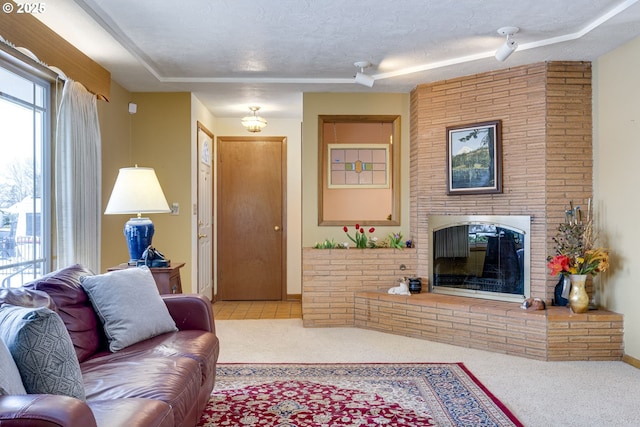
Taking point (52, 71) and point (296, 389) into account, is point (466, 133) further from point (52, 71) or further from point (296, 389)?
point (52, 71)

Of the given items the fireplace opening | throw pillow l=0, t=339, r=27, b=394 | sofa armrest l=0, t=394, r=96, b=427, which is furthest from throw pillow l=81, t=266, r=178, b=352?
the fireplace opening

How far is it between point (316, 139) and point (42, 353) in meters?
3.86

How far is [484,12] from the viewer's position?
320 cm

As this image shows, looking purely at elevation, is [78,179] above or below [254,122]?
below

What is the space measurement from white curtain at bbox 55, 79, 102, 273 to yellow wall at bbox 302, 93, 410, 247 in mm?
2038

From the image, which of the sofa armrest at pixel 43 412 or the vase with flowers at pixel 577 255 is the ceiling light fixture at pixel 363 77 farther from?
the sofa armrest at pixel 43 412

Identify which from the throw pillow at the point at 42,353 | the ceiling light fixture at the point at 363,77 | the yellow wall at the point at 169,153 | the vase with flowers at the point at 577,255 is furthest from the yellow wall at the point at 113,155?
the vase with flowers at the point at 577,255

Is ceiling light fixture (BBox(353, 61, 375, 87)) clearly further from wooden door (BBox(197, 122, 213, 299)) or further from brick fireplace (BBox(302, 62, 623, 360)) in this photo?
wooden door (BBox(197, 122, 213, 299))

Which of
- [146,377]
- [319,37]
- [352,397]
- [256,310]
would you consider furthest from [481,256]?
[146,377]

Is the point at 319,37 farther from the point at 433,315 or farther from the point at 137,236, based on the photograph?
the point at 433,315

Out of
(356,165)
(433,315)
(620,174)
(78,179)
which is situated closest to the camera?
(78,179)

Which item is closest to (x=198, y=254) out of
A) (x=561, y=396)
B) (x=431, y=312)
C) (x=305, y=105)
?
(x=305, y=105)

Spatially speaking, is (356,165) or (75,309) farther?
(356,165)

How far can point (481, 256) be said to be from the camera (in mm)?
4523
